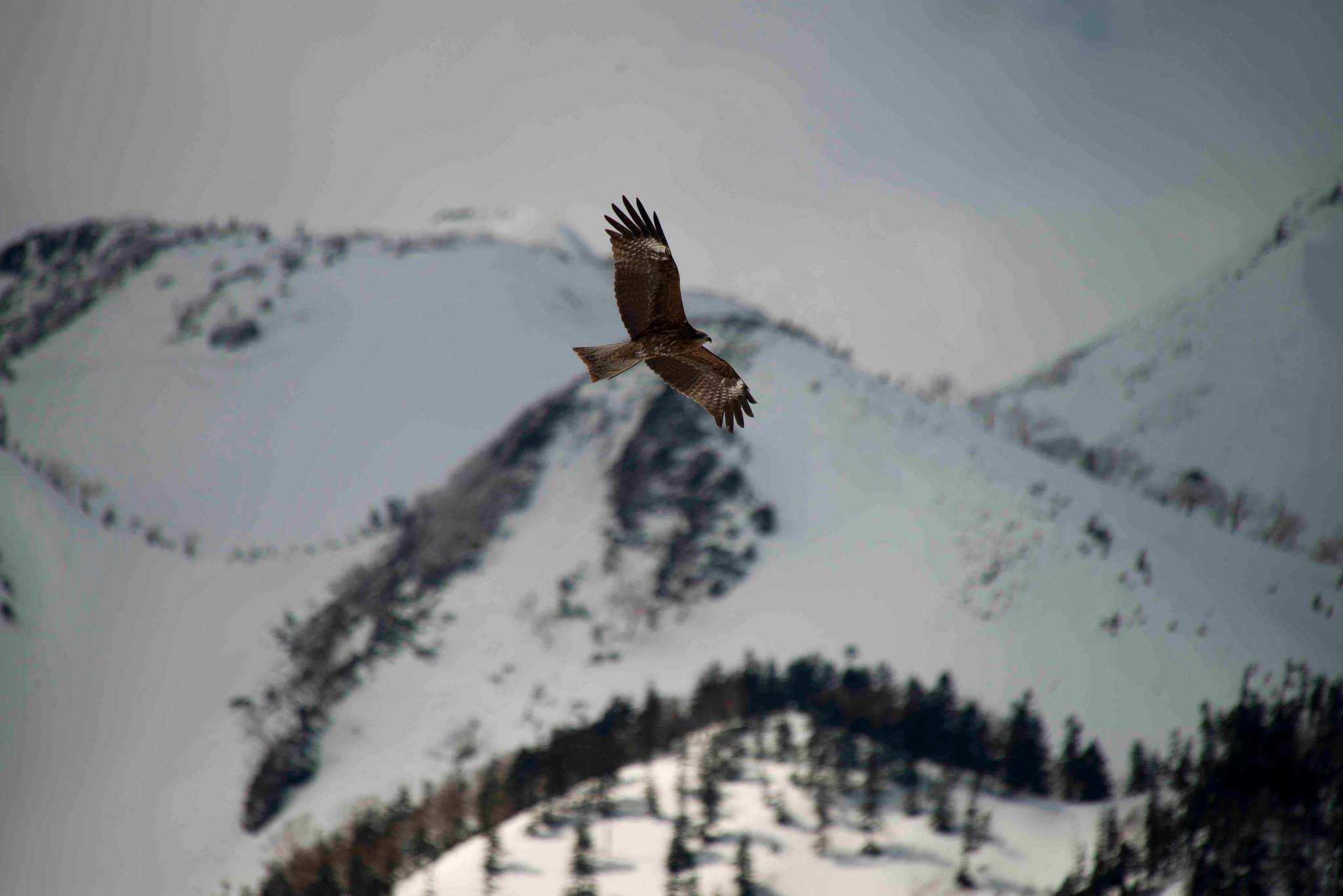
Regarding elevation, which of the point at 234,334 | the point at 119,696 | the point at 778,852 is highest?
the point at 234,334

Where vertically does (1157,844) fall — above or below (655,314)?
above

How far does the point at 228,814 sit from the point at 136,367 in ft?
318

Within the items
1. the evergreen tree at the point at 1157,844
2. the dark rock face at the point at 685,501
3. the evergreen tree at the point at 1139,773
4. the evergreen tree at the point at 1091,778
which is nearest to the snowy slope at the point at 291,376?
the dark rock face at the point at 685,501

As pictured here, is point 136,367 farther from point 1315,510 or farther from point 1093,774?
point 1315,510

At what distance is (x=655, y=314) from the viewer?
18.5m

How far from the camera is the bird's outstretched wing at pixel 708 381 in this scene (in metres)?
19.0

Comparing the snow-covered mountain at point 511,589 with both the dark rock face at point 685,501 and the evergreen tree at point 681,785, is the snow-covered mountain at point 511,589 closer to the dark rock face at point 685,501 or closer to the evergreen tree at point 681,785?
the dark rock face at point 685,501

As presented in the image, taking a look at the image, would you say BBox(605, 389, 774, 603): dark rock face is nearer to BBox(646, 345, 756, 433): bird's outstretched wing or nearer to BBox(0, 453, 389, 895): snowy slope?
BBox(0, 453, 389, 895): snowy slope

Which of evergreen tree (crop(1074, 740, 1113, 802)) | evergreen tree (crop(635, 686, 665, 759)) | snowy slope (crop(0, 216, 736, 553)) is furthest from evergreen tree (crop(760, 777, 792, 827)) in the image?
snowy slope (crop(0, 216, 736, 553))

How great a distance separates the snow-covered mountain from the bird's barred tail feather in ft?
216

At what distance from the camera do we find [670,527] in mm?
100188

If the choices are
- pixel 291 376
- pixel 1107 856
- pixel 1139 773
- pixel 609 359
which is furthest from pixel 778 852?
pixel 291 376

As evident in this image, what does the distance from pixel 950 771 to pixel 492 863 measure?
27839mm

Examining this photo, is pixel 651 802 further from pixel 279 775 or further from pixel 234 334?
pixel 234 334
